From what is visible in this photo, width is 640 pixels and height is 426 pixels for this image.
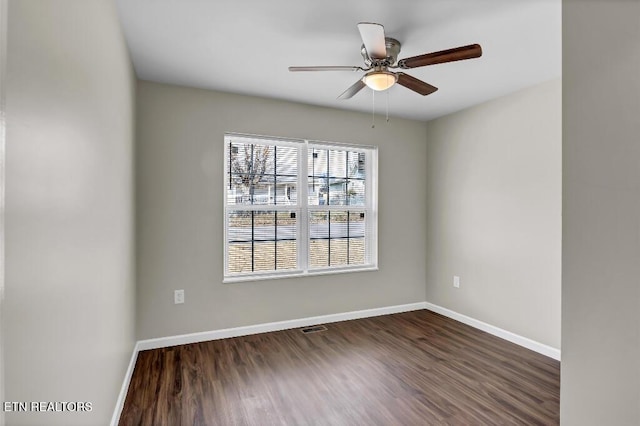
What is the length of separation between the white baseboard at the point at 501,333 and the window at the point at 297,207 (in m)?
1.07

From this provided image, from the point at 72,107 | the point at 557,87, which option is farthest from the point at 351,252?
the point at 72,107

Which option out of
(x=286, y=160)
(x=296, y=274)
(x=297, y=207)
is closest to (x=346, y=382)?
(x=296, y=274)

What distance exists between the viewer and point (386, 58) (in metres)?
2.26

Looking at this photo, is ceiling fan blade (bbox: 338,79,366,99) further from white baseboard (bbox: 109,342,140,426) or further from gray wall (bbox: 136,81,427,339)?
white baseboard (bbox: 109,342,140,426)

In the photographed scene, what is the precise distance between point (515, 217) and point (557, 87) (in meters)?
1.25

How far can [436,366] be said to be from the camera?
2.80m

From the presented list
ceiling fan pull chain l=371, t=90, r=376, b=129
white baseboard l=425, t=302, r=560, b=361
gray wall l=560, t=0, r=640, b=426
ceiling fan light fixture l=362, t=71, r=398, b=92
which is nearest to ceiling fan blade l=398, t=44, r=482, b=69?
ceiling fan light fixture l=362, t=71, r=398, b=92

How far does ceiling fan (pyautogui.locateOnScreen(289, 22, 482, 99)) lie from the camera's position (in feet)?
6.21

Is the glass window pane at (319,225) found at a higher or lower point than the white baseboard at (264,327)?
higher

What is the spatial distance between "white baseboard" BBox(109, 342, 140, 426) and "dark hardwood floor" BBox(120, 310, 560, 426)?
0.05m

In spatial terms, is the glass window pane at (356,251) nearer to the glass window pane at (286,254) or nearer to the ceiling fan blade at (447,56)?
the glass window pane at (286,254)

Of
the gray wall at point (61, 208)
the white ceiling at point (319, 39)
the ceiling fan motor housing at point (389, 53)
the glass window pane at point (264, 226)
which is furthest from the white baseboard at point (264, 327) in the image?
the ceiling fan motor housing at point (389, 53)

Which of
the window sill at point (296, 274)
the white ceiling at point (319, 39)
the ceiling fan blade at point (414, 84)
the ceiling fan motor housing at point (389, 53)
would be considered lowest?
the window sill at point (296, 274)

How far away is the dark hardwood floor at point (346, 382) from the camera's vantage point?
2117mm
